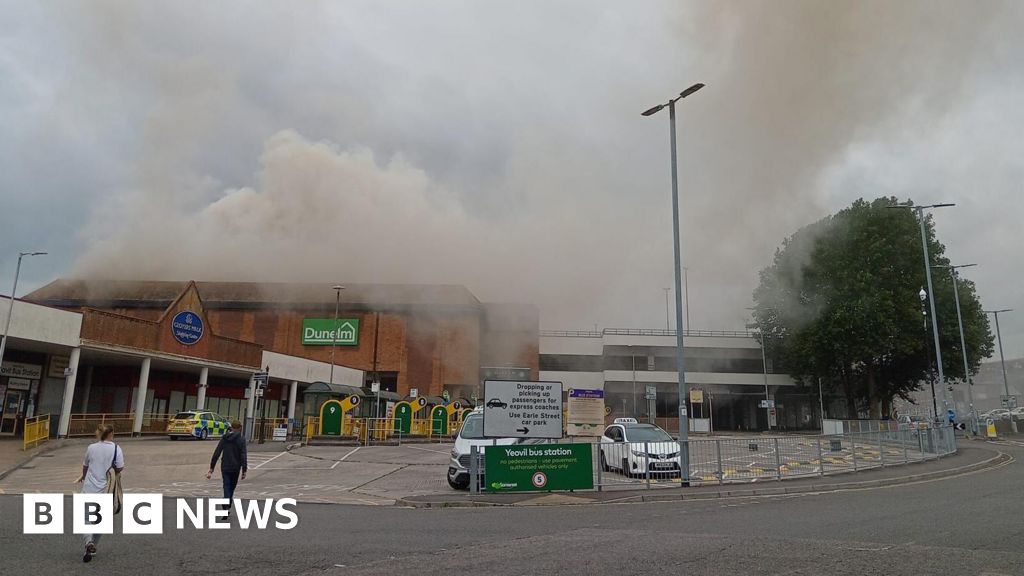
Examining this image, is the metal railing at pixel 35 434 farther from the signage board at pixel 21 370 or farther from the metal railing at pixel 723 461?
the metal railing at pixel 723 461

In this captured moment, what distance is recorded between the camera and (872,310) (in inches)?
1559

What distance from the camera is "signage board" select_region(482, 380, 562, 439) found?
1252cm

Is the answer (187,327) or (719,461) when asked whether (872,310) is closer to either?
(719,461)

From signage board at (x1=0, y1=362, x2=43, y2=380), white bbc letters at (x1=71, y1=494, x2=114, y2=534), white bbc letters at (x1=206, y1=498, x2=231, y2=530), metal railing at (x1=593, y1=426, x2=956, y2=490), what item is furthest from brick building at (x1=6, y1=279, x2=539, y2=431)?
white bbc letters at (x1=71, y1=494, x2=114, y2=534)

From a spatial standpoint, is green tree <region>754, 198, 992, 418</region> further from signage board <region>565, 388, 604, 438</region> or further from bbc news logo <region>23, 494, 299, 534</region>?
bbc news logo <region>23, 494, 299, 534</region>

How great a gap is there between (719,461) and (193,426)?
834 inches

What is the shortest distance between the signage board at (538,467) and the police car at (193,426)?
18.0 meters

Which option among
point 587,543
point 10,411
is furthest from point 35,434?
point 587,543

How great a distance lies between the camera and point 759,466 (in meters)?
14.5

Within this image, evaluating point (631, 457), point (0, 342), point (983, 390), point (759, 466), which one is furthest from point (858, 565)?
point (983, 390)

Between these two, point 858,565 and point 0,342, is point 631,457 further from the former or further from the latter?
point 0,342

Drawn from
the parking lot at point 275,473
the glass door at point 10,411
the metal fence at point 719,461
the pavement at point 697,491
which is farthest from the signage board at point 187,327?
the metal fence at point 719,461

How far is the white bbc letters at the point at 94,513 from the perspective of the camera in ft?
19.1

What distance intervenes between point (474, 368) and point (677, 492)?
35.4 meters
